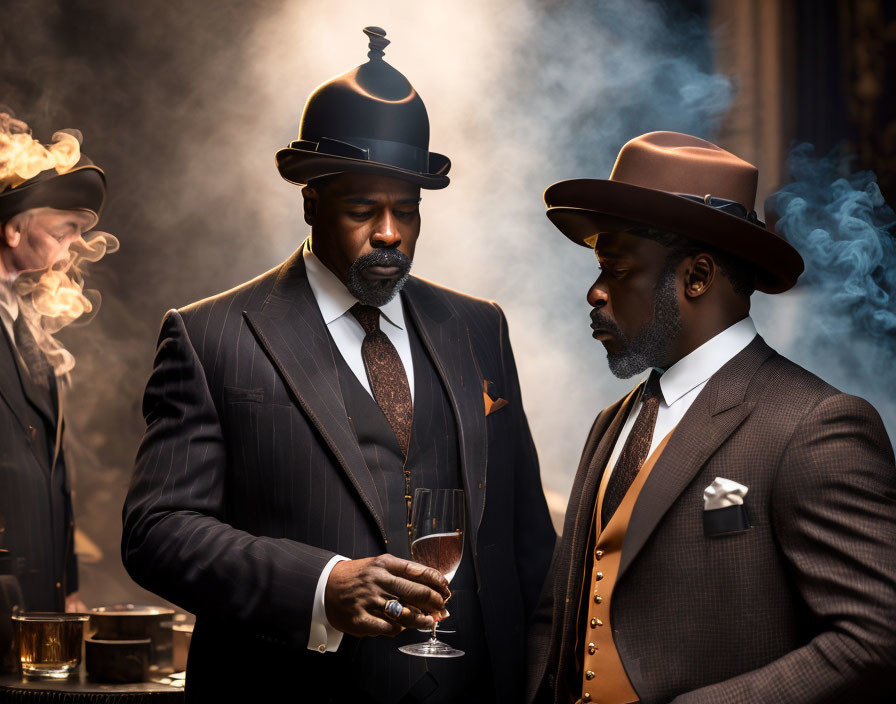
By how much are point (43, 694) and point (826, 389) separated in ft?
7.97

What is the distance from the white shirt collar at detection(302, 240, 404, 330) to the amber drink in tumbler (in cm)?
150

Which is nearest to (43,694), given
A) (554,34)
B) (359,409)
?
(359,409)

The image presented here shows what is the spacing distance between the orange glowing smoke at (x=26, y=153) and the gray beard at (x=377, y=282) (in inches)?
75.7

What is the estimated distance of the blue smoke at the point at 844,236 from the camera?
2.97 meters

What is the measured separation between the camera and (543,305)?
3436 millimetres

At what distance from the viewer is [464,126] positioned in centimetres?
352

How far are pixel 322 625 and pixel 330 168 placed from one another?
1.02 metres

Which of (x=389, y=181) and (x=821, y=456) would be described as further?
(x=389, y=181)

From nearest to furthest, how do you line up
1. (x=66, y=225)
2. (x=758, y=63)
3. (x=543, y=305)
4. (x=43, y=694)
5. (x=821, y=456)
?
(x=821, y=456) < (x=43, y=694) < (x=758, y=63) < (x=543, y=305) < (x=66, y=225)

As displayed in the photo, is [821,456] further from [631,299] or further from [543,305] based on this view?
[543,305]

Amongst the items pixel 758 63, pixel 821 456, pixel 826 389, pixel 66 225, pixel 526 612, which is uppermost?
pixel 758 63

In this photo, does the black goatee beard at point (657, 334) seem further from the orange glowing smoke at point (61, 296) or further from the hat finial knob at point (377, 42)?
the orange glowing smoke at point (61, 296)

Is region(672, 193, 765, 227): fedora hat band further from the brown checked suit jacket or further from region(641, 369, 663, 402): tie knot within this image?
region(641, 369, 663, 402): tie knot

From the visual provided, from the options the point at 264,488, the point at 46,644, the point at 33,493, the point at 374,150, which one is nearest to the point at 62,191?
the point at 33,493
